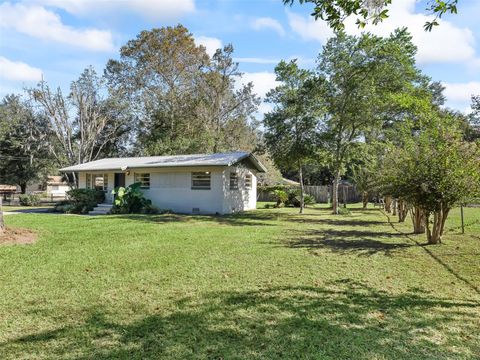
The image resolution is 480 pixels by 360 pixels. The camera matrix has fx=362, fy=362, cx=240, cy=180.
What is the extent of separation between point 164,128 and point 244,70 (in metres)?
9.31

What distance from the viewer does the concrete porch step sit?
18.6 meters

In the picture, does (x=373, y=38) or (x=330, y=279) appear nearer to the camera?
(x=330, y=279)

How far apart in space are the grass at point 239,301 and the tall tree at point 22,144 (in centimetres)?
3196

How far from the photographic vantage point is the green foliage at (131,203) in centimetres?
1823

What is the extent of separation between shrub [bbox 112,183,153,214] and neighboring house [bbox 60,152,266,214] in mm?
1009

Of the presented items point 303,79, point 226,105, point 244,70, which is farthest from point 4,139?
point 303,79

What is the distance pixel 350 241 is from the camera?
948cm

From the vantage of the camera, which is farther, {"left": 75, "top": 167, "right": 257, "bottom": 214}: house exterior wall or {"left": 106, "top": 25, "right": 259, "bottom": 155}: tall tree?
{"left": 106, "top": 25, "right": 259, "bottom": 155}: tall tree

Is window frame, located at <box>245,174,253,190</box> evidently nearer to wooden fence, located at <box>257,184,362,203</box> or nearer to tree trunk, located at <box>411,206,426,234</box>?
wooden fence, located at <box>257,184,362,203</box>

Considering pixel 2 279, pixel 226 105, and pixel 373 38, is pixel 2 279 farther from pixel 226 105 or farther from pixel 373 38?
pixel 226 105

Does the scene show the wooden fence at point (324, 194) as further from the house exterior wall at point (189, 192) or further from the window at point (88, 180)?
the window at point (88, 180)

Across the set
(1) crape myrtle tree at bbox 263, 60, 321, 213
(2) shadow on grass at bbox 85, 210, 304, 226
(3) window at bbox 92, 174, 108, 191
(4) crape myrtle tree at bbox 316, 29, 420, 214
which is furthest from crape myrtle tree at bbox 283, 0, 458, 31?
(3) window at bbox 92, 174, 108, 191

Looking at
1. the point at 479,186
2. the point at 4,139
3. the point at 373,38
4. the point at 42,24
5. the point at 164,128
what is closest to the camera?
the point at 479,186

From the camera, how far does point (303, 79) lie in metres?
18.5
